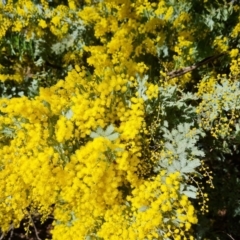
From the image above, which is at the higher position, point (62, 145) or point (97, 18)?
point (97, 18)

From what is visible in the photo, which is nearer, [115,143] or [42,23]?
[115,143]

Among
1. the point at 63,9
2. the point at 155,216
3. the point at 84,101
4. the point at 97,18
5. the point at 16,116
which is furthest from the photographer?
the point at 63,9

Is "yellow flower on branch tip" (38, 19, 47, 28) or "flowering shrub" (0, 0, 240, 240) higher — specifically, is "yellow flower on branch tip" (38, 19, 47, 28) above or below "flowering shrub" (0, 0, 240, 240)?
above

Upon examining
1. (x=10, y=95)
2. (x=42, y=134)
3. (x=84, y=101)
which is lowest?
(x=42, y=134)

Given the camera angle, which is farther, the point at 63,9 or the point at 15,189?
the point at 63,9

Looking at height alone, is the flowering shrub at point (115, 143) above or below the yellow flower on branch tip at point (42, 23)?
below

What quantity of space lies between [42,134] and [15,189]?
1.53ft

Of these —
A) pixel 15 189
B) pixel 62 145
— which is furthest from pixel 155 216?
pixel 15 189

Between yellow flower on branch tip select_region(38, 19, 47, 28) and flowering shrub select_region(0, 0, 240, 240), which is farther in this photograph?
yellow flower on branch tip select_region(38, 19, 47, 28)

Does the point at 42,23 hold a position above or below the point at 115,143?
above

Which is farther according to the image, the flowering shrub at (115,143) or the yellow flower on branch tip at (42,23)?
the yellow flower on branch tip at (42,23)

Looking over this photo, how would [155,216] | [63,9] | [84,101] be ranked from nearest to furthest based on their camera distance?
[155,216], [84,101], [63,9]

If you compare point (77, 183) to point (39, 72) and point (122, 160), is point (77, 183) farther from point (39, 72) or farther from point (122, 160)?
point (39, 72)

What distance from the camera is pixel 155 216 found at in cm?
251
